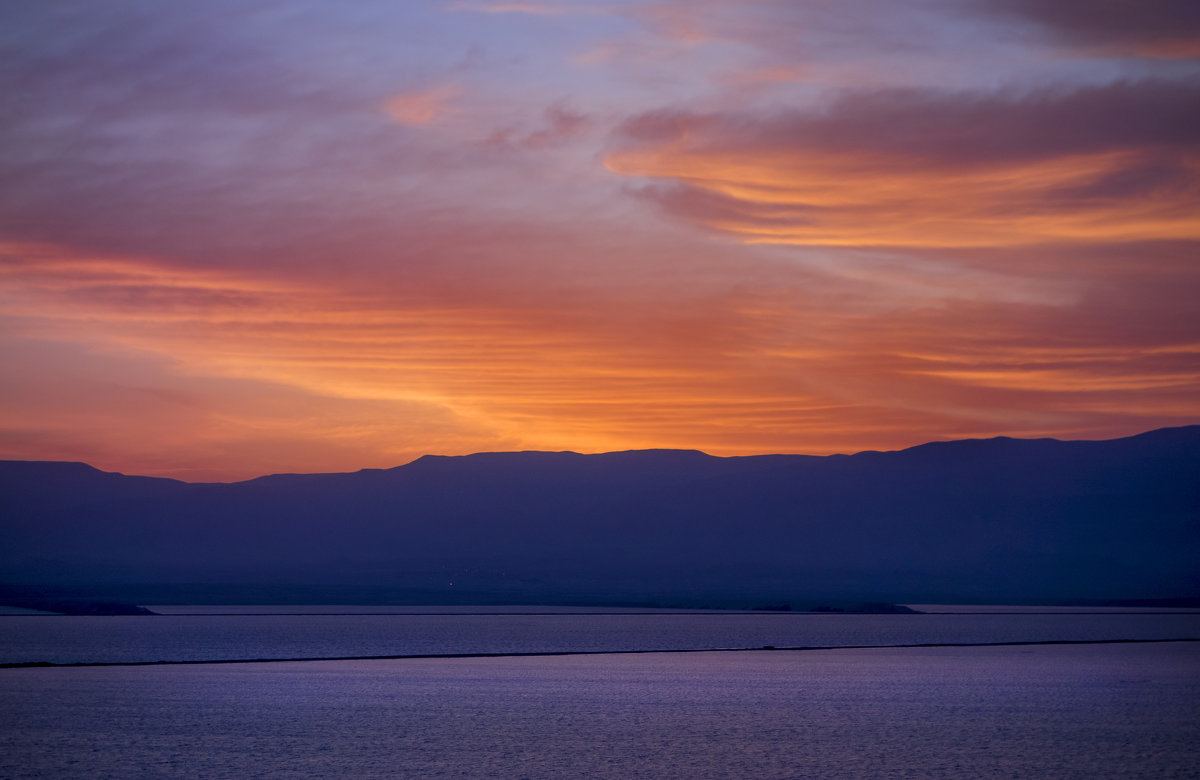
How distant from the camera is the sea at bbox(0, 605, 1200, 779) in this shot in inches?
1152

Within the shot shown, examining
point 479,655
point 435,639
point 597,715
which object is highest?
point 597,715

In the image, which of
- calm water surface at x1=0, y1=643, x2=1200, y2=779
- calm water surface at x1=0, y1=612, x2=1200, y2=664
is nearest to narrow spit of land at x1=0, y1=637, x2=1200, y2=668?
calm water surface at x1=0, y1=612, x2=1200, y2=664

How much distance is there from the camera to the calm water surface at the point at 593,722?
29000 mm

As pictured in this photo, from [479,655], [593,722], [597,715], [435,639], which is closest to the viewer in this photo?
[593,722]

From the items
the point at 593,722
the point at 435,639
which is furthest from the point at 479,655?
the point at 593,722

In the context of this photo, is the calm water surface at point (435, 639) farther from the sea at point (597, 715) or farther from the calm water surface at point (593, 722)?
the calm water surface at point (593, 722)

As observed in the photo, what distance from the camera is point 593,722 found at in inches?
1510

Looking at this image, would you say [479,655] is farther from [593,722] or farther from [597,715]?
[593,722]

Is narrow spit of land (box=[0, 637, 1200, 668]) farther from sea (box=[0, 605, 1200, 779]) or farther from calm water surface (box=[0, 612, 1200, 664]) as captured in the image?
calm water surface (box=[0, 612, 1200, 664])

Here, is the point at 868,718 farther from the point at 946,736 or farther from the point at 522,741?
the point at 522,741

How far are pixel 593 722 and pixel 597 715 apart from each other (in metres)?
2.15

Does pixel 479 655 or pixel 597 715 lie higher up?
pixel 597 715

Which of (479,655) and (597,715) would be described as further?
(479,655)

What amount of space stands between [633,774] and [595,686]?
84.1 ft
